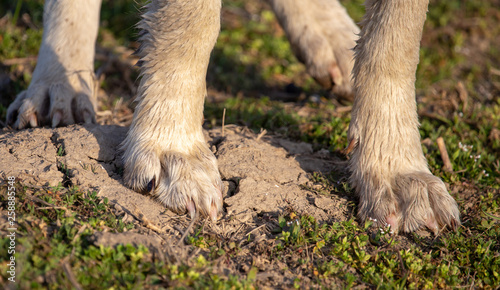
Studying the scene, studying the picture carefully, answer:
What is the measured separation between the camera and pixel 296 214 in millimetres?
2682

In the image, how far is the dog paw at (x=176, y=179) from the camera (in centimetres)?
248

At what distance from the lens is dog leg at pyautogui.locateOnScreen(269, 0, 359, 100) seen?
12.7ft

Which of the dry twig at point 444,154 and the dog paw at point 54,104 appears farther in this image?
the dry twig at point 444,154

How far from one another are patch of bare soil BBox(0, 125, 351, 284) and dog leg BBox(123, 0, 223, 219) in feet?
0.42

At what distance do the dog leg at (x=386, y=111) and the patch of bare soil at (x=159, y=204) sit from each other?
0.81 feet

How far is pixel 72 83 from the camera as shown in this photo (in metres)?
3.28

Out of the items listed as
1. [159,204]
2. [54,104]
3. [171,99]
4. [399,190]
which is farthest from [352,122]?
[54,104]

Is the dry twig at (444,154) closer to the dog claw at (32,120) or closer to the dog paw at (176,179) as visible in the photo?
the dog paw at (176,179)

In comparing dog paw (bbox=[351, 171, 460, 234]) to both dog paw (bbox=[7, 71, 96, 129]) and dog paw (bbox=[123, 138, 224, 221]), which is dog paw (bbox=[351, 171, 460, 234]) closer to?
dog paw (bbox=[123, 138, 224, 221])

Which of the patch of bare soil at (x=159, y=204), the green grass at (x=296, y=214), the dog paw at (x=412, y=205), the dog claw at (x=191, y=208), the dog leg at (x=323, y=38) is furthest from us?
the dog leg at (x=323, y=38)

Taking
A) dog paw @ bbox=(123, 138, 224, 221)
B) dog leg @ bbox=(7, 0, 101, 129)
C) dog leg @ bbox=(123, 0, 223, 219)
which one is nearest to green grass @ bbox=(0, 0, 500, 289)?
dog paw @ bbox=(123, 138, 224, 221)

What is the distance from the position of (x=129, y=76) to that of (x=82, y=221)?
2.60 m

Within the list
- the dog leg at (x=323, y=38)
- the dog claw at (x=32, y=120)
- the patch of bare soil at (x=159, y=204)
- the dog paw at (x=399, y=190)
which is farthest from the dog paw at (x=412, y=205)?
the dog claw at (x=32, y=120)

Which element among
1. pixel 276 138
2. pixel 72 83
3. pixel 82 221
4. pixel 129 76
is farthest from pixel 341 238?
pixel 129 76
